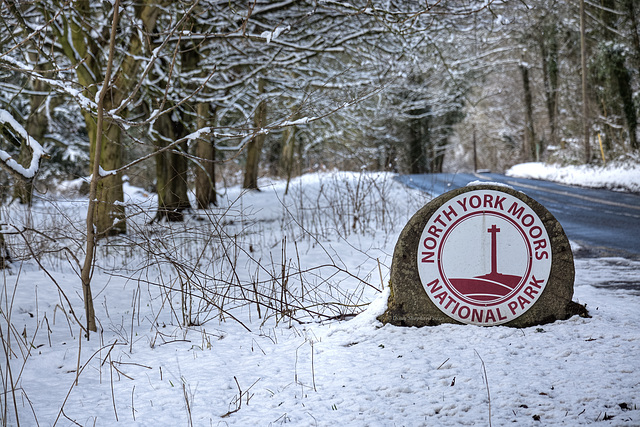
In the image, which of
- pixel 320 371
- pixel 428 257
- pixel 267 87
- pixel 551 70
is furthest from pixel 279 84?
pixel 551 70

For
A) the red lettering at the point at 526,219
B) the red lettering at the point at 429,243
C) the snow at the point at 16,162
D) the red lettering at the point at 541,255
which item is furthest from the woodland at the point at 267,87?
the red lettering at the point at 541,255

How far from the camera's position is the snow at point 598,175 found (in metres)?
13.5

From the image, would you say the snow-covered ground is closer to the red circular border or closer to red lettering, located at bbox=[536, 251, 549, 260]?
the red circular border

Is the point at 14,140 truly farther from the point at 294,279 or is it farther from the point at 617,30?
the point at 617,30

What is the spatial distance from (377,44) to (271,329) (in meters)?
6.51

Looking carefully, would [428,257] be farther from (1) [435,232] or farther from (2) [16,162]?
(2) [16,162]

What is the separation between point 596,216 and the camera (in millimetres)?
9500

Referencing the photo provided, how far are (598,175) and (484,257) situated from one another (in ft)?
44.8

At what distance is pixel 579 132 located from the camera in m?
20.9

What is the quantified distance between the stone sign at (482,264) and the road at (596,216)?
10.9 feet

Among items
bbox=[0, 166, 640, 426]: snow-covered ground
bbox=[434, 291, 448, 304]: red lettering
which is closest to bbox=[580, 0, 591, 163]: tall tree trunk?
bbox=[0, 166, 640, 426]: snow-covered ground

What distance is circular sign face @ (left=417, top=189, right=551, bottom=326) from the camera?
11.5ft

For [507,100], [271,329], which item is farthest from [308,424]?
[507,100]

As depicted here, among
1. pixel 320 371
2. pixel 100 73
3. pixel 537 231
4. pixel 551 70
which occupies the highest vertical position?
pixel 551 70
